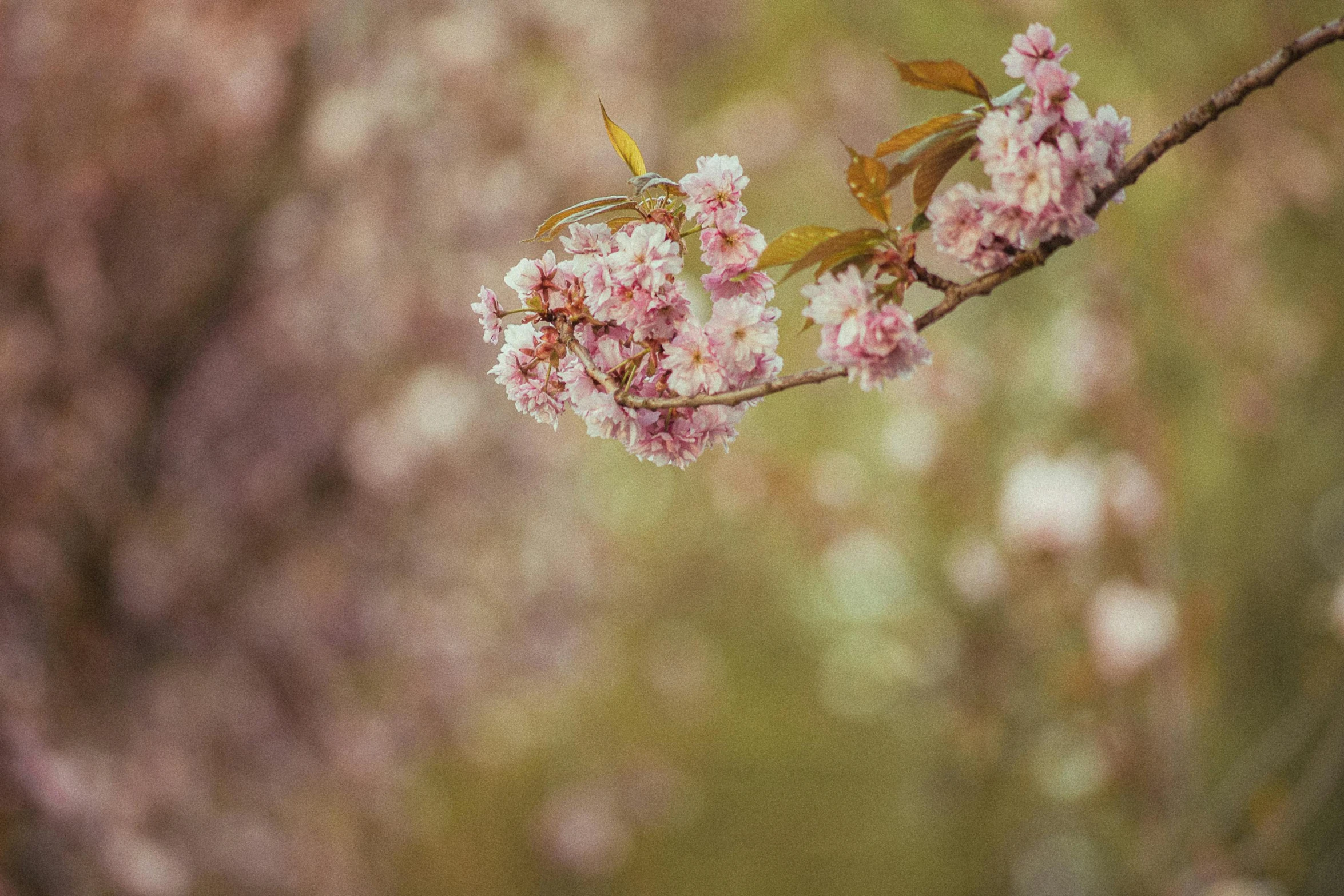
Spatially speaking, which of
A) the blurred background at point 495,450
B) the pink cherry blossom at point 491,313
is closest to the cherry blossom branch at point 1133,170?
the pink cherry blossom at point 491,313

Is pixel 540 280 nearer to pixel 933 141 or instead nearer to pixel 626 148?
pixel 626 148

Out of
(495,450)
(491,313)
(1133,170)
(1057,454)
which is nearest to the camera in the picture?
(1133,170)

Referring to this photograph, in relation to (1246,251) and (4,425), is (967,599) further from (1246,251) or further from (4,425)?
(4,425)

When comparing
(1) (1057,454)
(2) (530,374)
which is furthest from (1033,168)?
(1) (1057,454)

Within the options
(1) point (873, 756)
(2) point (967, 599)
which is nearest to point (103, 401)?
(2) point (967, 599)

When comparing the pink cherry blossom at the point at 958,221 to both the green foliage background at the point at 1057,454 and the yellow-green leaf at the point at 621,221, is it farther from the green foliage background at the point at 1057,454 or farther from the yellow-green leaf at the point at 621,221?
the green foliage background at the point at 1057,454
